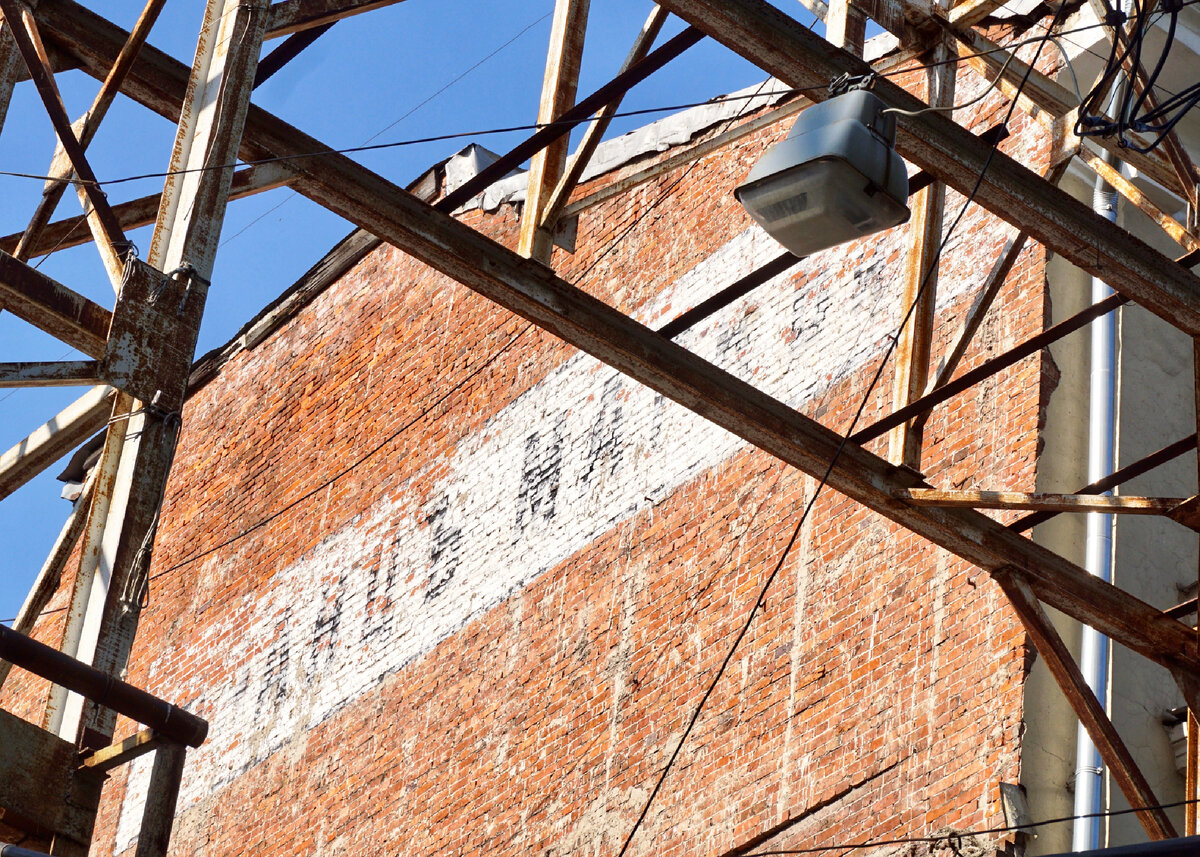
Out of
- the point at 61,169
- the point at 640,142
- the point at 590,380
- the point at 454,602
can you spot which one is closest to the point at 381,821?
the point at 454,602

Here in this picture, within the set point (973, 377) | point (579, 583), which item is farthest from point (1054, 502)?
point (579, 583)

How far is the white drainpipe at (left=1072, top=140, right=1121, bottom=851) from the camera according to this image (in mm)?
8125

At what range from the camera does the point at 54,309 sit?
5461 mm

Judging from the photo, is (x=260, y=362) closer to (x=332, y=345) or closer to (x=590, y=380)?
(x=332, y=345)

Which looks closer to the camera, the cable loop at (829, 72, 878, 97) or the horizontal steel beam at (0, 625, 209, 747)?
the horizontal steel beam at (0, 625, 209, 747)

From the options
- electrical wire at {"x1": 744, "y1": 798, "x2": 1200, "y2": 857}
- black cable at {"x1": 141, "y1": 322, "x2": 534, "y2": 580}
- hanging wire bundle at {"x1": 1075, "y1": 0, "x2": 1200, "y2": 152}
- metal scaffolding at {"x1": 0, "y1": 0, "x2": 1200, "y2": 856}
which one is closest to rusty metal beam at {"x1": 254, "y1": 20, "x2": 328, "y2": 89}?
metal scaffolding at {"x1": 0, "y1": 0, "x2": 1200, "y2": 856}

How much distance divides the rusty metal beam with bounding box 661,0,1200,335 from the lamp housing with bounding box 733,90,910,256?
0.38m

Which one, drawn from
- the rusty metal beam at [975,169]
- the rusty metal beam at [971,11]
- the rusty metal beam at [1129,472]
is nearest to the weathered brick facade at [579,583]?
the rusty metal beam at [1129,472]

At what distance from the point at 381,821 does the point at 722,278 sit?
4.55m

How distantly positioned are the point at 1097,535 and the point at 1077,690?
153 centimetres

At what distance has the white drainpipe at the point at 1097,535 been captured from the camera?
8.12 meters

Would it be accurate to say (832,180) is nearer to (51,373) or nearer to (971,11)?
(971,11)

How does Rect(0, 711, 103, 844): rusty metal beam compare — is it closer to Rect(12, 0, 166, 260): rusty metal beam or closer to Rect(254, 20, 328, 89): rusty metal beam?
Rect(12, 0, 166, 260): rusty metal beam

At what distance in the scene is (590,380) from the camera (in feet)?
41.7
